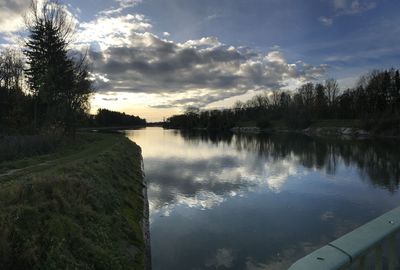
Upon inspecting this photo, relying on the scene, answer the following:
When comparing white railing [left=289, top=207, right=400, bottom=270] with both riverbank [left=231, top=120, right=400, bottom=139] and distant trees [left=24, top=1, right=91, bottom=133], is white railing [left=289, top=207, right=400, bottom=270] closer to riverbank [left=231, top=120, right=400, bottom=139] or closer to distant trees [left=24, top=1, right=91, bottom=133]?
distant trees [left=24, top=1, right=91, bottom=133]

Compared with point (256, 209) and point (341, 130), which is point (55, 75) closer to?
point (256, 209)

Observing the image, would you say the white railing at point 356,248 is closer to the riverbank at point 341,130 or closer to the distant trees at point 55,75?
the distant trees at point 55,75

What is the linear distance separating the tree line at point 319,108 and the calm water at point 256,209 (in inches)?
1914

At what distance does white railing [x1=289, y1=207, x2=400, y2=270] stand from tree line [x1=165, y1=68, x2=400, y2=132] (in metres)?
68.7

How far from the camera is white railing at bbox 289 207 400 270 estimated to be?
1.58m

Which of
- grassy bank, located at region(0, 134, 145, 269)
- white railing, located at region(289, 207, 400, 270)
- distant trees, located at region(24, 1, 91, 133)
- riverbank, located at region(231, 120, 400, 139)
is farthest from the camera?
riverbank, located at region(231, 120, 400, 139)

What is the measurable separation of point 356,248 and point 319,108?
344 feet

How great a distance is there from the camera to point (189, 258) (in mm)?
9555

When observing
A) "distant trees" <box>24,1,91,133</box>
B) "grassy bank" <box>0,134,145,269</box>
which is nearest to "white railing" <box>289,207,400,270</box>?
"grassy bank" <box>0,134,145,269</box>

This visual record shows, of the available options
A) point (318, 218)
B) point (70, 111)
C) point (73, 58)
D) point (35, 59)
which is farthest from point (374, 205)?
point (35, 59)

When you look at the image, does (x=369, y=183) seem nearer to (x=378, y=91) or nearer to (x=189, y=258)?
(x=189, y=258)

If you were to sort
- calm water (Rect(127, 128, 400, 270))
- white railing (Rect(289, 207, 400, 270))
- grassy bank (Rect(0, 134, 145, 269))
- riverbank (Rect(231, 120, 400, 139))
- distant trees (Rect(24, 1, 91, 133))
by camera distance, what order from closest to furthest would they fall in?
white railing (Rect(289, 207, 400, 270))
grassy bank (Rect(0, 134, 145, 269))
calm water (Rect(127, 128, 400, 270))
distant trees (Rect(24, 1, 91, 133))
riverbank (Rect(231, 120, 400, 139))

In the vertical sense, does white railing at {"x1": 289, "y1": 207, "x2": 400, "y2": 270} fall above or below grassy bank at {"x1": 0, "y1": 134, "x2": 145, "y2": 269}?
above

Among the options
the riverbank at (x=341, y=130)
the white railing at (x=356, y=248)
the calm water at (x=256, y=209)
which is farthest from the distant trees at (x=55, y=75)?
the riverbank at (x=341, y=130)
